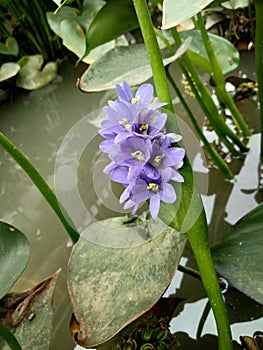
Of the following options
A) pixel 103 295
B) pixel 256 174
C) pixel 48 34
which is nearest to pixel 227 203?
pixel 256 174

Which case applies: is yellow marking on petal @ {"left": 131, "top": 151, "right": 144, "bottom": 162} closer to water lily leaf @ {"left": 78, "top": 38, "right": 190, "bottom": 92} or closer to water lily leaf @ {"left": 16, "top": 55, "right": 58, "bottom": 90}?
water lily leaf @ {"left": 78, "top": 38, "right": 190, "bottom": 92}

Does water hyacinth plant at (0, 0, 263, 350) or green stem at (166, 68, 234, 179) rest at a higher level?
water hyacinth plant at (0, 0, 263, 350)

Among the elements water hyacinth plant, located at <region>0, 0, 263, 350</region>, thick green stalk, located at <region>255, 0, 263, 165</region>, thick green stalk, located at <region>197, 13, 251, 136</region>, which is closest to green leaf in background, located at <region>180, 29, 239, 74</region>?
thick green stalk, located at <region>197, 13, 251, 136</region>

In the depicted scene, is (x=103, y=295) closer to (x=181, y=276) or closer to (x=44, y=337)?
(x=44, y=337)

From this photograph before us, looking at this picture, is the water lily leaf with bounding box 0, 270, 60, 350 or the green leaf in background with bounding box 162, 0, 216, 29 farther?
the water lily leaf with bounding box 0, 270, 60, 350

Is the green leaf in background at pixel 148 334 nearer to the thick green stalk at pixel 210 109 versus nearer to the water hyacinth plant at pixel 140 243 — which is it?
the water hyacinth plant at pixel 140 243

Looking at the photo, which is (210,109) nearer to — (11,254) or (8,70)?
(11,254)

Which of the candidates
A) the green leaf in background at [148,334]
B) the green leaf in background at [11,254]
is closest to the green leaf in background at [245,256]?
the green leaf in background at [148,334]
